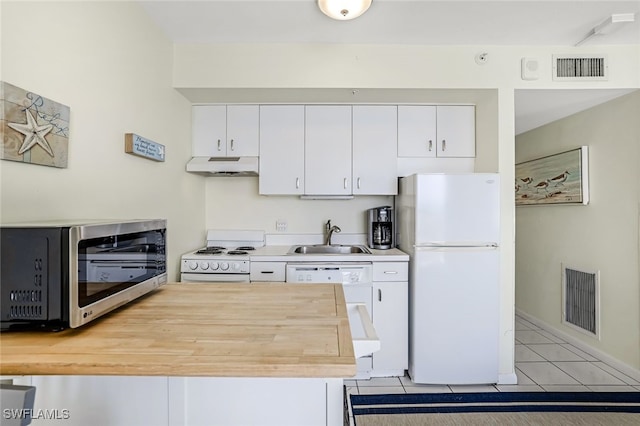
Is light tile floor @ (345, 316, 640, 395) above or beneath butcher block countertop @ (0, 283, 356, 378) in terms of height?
beneath

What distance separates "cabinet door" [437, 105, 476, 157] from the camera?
2771 millimetres

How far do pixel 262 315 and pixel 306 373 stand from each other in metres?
0.38

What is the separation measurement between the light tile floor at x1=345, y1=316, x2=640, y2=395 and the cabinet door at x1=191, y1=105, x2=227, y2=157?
226cm

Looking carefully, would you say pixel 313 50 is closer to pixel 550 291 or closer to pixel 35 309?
pixel 35 309

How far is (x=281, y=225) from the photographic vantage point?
3.13 meters

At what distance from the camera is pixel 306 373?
75 cm

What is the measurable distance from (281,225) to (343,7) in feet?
6.37

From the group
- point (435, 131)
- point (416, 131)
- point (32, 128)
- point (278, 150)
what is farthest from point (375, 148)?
point (32, 128)

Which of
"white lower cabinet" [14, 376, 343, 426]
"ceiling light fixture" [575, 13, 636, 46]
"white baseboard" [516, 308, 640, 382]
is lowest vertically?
"white baseboard" [516, 308, 640, 382]

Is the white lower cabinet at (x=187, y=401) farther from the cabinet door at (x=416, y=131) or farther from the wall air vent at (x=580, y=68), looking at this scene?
the wall air vent at (x=580, y=68)

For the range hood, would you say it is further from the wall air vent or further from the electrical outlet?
the wall air vent

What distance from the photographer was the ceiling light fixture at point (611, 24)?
198cm

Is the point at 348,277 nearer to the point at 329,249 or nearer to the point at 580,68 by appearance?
the point at 329,249

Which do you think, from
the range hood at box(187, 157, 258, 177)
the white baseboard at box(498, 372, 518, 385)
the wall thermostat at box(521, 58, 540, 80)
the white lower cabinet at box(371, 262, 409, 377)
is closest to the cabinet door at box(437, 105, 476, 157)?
the wall thermostat at box(521, 58, 540, 80)
